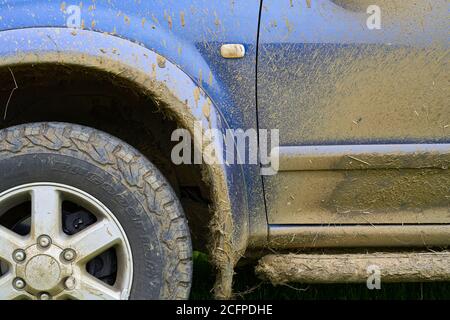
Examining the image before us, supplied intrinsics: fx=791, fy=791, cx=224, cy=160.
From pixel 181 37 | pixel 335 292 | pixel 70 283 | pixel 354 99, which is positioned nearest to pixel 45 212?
pixel 70 283

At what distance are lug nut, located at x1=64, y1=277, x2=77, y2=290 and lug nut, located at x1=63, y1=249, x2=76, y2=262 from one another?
0.21 feet

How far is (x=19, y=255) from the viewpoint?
2.53 metres

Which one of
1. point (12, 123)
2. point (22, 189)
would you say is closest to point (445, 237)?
point (22, 189)

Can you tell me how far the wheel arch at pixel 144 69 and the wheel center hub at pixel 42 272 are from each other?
1.78 feet

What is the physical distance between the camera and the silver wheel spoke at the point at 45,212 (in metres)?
2.53

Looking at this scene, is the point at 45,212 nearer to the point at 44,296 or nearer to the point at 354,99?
the point at 44,296

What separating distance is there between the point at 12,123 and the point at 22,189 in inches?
18.8

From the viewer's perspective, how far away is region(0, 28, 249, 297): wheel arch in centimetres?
249

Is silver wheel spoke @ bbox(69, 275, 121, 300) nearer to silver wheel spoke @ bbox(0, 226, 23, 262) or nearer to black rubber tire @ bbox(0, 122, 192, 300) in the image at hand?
black rubber tire @ bbox(0, 122, 192, 300)

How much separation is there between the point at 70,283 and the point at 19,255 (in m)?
0.19

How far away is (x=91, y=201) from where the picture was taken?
2.56 metres

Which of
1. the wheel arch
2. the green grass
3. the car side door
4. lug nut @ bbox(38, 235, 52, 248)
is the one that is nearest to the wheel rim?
lug nut @ bbox(38, 235, 52, 248)

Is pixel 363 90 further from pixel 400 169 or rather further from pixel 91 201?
pixel 91 201

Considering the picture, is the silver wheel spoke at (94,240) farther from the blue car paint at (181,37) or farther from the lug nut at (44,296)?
the blue car paint at (181,37)
